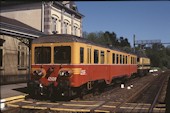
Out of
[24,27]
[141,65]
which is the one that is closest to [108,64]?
[24,27]

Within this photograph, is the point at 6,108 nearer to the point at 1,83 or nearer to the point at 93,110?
the point at 93,110

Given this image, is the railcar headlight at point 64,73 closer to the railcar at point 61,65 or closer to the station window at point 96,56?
the railcar at point 61,65

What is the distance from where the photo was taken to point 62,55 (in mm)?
13883

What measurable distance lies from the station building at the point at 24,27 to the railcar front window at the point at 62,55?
3.91m

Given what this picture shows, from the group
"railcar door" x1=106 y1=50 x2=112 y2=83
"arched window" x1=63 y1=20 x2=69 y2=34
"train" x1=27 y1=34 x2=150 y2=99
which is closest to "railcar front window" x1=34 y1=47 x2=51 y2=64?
"train" x1=27 y1=34 x2=150 y2=99

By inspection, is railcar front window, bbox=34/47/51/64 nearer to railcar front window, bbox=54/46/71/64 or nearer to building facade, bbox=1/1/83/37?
railcar front window, bbox=54/46/71/64

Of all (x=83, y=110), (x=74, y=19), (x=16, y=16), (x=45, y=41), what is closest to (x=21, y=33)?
(x=45, y=41)

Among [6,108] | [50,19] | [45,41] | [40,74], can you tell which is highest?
[50,19]

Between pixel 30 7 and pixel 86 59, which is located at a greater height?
pixel 30 7

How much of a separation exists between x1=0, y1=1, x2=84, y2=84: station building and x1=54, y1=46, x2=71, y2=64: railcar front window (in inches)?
154

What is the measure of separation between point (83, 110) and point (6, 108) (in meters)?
2.95

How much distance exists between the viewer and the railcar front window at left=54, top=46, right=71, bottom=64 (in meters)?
13.7

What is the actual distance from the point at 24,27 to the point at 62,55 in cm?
1580

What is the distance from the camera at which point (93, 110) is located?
10891 millimetres
